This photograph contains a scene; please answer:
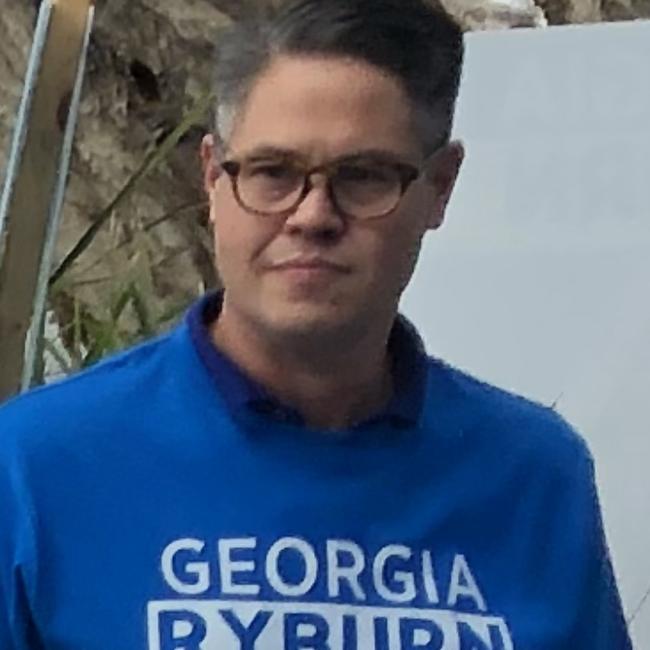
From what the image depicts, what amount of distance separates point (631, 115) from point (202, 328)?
74cm

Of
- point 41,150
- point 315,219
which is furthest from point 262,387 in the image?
point 41,150

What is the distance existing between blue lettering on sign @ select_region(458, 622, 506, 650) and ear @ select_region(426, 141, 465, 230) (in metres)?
0.27

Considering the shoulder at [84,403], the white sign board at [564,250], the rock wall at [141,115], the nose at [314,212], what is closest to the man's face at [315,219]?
the nose at [314,212]

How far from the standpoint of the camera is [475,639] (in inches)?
47.1

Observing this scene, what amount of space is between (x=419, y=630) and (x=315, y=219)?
0.93 ft

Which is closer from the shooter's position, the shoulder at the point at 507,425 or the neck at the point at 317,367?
the neck at the point at 317,367

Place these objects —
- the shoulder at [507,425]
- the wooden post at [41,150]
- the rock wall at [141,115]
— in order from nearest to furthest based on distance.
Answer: the shoulder at [507,425] < the wooden post at [41,150] < the rock wall at [141,115]

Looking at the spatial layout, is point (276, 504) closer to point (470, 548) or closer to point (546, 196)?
point (470, 548)

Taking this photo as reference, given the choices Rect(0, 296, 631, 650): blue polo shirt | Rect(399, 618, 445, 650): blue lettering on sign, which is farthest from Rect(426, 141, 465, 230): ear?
Rect(399, 618, 445, 650): blue lettering on sign

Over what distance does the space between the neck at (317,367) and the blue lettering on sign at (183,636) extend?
0.54ft

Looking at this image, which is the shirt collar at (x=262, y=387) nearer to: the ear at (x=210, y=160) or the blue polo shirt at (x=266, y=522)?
the blue polo shirt at (x=266, y=522)

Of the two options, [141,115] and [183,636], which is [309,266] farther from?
[141,115]

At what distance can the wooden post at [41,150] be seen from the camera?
1688mm

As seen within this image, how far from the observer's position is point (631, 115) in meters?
1.81
